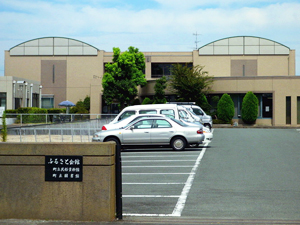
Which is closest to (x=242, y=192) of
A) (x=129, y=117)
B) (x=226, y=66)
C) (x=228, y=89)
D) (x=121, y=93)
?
(x=129, y=117)

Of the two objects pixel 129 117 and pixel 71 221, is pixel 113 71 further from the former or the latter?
pixel 71 221

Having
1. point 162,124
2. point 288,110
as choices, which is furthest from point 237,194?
point 288,110

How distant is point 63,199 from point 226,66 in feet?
185

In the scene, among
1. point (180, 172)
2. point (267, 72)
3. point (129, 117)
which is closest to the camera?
point (180, 172)

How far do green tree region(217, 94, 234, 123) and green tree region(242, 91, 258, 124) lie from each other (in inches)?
49.6

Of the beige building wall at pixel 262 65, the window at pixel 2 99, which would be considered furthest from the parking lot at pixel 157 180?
the beige building wall at pixel 262 65

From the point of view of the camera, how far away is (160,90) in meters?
49.2

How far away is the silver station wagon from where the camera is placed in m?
19.4

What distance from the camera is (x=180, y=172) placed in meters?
13.1

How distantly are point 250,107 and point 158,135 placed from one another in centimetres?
2650

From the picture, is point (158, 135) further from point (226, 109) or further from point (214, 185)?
point (226, 109)

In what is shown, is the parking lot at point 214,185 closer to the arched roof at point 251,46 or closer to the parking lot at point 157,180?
the parking lot at point 157,180

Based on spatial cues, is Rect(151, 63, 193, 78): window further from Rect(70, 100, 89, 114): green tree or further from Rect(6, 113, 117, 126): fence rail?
Rect(6, 113, 117, 126): fence rail

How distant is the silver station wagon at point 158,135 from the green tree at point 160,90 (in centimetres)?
2960
